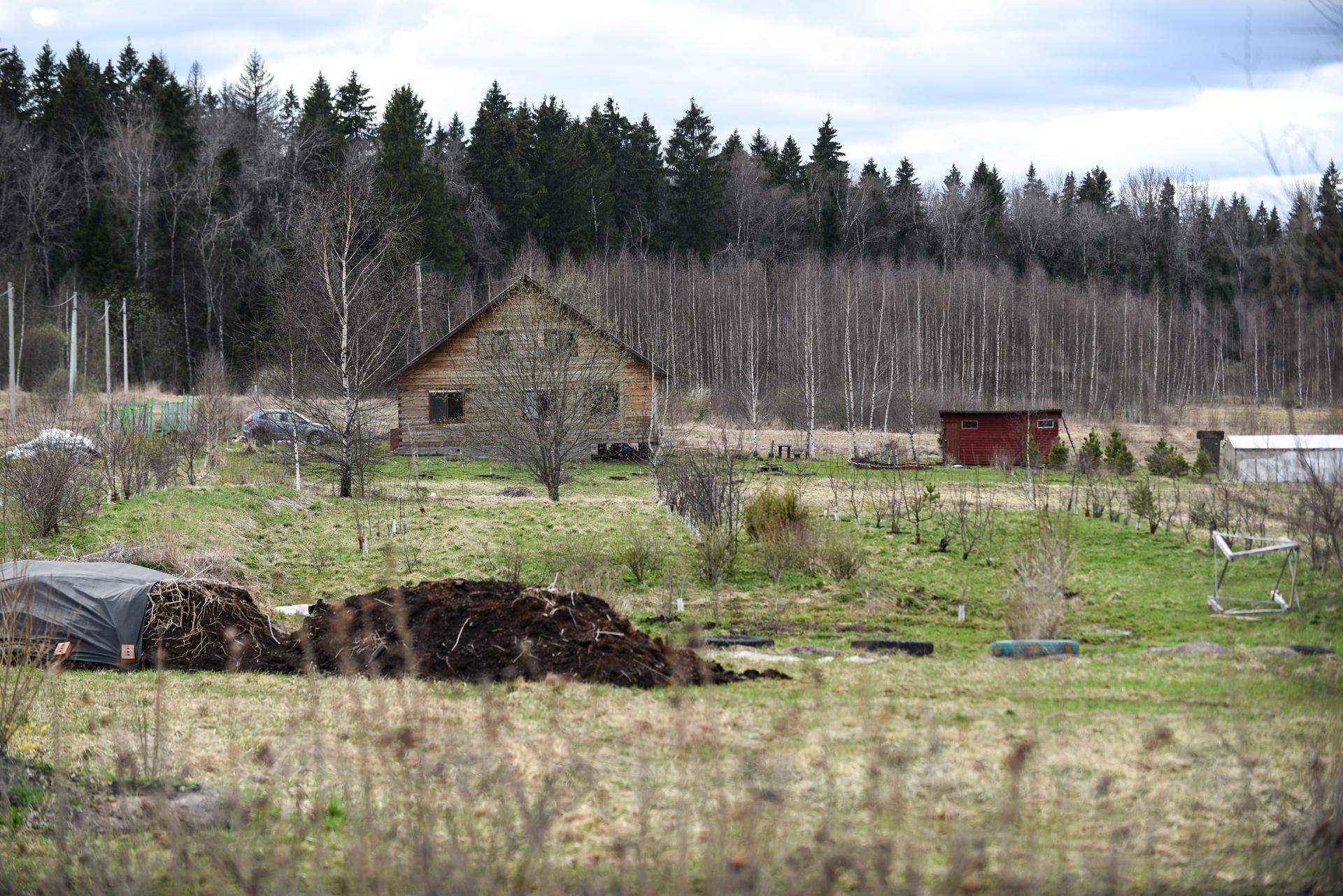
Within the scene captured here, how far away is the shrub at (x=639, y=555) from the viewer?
60.3 feet

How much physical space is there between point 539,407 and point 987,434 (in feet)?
63.1

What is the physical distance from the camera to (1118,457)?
35.9m

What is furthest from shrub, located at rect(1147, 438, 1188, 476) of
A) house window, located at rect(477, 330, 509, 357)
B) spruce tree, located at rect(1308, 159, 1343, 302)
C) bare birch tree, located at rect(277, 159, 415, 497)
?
spruce tree, located at rect(1308, 159, 1343, 302)

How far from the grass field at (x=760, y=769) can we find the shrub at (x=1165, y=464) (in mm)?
18060

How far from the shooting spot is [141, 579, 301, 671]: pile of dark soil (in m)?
12.3

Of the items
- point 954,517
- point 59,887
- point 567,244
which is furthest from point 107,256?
point 59,887

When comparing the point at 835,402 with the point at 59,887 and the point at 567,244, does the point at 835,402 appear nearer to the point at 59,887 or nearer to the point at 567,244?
the point at 567,244

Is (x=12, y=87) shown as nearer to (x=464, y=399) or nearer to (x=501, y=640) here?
(x=464, y=399)

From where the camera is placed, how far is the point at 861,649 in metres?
13.2

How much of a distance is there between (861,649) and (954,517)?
1104cm

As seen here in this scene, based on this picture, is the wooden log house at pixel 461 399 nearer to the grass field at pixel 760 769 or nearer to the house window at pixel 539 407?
the house window at pixel 539 407

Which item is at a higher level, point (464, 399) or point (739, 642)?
point (464, 399)

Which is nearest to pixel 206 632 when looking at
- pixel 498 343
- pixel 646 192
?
pixel 498 343

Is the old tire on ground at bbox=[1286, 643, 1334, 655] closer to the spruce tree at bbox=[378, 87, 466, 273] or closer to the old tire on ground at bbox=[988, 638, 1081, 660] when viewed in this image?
the old tire on ground at bbox=[988, 638, 1081, 660]
